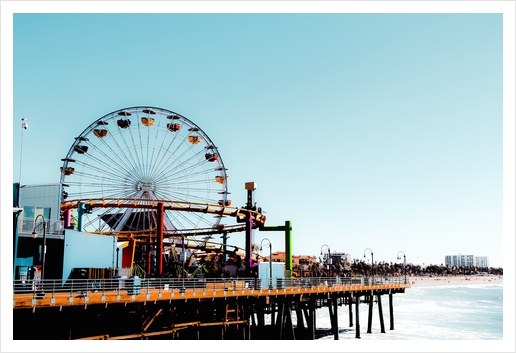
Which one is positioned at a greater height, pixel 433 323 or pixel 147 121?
pixel 147 121

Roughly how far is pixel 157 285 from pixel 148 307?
846 centimetres

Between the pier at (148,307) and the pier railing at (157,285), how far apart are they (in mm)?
61

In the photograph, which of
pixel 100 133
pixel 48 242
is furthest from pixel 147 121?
pixel 48 242

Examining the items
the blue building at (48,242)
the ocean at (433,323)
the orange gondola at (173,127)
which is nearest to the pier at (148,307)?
the blue building at (48,242)

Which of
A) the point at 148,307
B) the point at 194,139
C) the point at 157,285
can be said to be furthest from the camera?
the point at 194,139

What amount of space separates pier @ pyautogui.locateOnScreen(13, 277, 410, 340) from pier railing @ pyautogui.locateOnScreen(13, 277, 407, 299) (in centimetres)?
6

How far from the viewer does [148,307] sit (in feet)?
111

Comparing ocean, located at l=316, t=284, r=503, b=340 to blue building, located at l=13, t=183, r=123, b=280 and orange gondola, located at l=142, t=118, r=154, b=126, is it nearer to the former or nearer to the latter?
blue building, located at l=13, t=183, r=123, b=280

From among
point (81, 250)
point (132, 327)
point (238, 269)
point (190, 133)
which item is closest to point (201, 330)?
point (132, 327)

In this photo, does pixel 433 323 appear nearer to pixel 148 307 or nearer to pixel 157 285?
pixel 157 285

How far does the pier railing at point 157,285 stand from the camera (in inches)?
1196

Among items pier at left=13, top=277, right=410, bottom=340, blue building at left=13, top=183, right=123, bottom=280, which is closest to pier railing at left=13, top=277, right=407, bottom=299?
pier at left=13, top=277, right=410, bottom=340

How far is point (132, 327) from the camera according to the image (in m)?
35.1

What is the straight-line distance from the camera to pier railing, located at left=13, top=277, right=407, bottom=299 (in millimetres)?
30377
